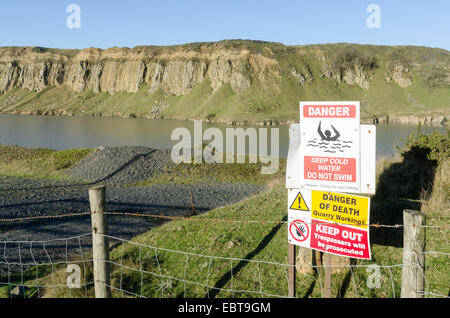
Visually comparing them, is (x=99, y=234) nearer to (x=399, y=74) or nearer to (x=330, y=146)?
(x=330, y=146)

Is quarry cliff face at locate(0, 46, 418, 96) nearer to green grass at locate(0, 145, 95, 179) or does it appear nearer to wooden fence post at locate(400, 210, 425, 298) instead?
green grass at locate(0, 145, 95, 179)

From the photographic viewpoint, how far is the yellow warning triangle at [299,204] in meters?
5.00

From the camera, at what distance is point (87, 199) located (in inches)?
646

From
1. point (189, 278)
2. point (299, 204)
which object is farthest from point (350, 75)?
point (299, 204)

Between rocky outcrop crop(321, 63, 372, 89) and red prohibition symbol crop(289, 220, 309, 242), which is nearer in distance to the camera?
red prohibition symbol crop(289, 220, 309, 242)

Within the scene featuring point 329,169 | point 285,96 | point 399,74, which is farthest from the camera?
point 399,74

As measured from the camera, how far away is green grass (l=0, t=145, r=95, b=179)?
22809 mm

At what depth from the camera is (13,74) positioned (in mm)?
154125

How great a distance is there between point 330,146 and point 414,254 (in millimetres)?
1682

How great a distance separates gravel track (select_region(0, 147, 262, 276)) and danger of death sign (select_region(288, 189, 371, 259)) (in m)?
6.60

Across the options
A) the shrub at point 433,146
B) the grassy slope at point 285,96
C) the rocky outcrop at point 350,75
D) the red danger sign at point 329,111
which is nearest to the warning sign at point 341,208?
the red danger sign at point 329,111

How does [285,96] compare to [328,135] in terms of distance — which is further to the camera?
[285,96]

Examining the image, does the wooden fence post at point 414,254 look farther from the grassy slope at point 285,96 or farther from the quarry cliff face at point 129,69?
the quarry cliff face at point 129,69

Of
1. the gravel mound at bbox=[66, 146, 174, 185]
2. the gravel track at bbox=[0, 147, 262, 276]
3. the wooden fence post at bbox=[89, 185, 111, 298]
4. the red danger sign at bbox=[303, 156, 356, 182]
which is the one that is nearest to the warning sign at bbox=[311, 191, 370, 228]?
the red danger sign at bbox=[303, 156, 356, 182]
